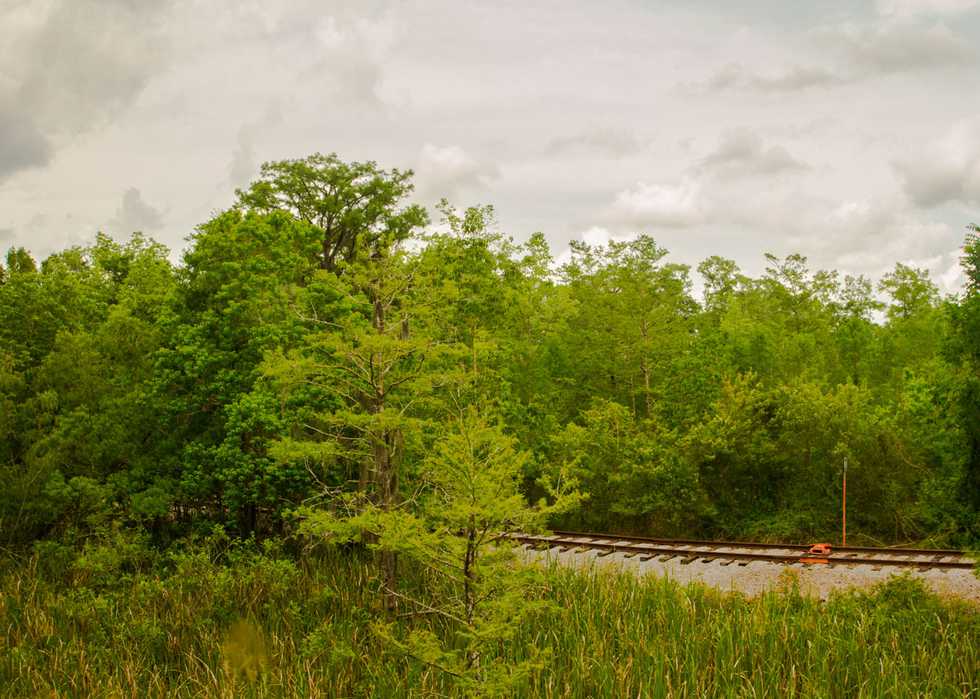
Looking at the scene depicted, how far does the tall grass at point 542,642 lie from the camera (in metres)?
9.32

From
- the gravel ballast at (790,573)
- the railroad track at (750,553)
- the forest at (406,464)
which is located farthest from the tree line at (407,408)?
the gravel ballast at (790,573)

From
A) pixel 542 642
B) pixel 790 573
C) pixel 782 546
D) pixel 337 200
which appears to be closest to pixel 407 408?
pixel 542 642

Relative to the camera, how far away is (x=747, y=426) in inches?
923

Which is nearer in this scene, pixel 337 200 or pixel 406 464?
pixel 406 464

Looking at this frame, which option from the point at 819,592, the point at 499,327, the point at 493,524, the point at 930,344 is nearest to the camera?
the point at 493,524

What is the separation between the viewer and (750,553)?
16469 mm

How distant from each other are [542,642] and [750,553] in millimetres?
7517

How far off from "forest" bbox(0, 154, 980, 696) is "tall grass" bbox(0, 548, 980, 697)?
0.27ft

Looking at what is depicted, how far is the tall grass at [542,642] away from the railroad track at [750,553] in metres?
3.51

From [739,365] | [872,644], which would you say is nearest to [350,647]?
[872,644]

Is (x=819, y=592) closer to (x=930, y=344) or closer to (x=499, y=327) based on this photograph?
(x=499, y=327)

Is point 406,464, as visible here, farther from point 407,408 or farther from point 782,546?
point 782,546

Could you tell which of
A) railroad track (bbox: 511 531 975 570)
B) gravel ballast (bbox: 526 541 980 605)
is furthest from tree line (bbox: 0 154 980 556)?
gravel ballast (bbox: 526 541 980 605)

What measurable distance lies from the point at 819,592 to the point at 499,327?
61.2ft
